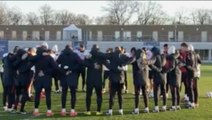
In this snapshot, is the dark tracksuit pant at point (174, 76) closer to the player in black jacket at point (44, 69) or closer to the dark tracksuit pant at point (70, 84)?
the dark tracksuit pant at point (70, 84)

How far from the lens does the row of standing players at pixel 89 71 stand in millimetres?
14188

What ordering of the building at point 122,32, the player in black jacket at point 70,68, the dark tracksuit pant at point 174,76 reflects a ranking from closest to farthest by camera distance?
1. the player in black jacket at point 70,68
2. the dark tracksuit pant at point 174,76
3. the building at point 122,32

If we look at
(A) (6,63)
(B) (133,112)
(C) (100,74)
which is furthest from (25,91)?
(B) (133,112)

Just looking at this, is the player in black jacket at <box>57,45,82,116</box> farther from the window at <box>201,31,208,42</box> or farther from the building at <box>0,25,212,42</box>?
the window at <box>201,31,208,42</box>

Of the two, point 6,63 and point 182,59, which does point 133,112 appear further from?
point 6,63

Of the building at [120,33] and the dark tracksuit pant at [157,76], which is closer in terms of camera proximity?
the dark tracksuit pant at [157,76]

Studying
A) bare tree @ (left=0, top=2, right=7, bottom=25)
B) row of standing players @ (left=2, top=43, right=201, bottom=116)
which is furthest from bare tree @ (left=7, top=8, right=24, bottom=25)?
row of standing players @ (left=2, top=43, right=201, bottom=116)

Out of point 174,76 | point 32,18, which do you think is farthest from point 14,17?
point 174,76

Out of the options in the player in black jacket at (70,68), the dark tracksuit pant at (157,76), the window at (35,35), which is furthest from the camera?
the window at (35,35)

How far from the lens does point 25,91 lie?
14773 mm

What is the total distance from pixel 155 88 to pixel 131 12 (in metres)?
92.2

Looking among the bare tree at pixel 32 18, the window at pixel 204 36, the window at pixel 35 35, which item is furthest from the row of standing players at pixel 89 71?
the bare tree at pixel 32 18

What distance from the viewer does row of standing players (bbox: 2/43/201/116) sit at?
1419cm

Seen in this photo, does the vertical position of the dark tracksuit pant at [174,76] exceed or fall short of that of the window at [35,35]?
it exceeds it
